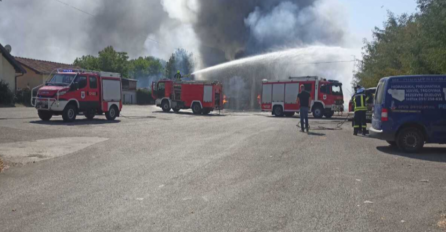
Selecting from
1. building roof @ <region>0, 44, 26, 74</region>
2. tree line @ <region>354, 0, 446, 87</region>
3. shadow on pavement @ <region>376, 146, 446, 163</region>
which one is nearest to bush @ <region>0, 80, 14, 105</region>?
building roof @ <region>0, 44, 26, 74</region>

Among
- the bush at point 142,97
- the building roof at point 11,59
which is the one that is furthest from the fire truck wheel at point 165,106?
the bush at point 142,97

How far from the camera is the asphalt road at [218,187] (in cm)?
535

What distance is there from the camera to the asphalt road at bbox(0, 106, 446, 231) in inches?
211

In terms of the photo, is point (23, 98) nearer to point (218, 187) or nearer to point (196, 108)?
point (196, 108)

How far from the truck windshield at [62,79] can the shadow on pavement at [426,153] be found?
13.9 metres

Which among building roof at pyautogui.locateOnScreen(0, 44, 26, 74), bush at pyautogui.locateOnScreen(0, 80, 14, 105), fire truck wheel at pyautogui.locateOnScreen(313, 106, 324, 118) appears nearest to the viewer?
fire truck wheel at pyautogui.locateOnScreen(313, 106, 324, 118)

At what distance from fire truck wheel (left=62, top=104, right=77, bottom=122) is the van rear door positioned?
13.3 m

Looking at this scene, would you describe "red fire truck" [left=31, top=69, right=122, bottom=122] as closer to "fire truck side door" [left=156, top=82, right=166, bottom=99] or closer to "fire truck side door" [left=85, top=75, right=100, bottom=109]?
"fire truck side door" [left=85, top=75, right=100, bottom=109]

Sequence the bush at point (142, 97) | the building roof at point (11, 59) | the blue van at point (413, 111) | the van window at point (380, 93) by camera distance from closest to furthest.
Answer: the blue van at point (413, 111) → the van window at point (380, 93) → the building roof at point (11, 59) → the bush at point (142, 97)

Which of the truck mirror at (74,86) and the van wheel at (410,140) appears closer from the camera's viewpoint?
the van wheel at (410,140)

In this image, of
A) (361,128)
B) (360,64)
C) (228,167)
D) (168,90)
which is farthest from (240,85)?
(228,167)

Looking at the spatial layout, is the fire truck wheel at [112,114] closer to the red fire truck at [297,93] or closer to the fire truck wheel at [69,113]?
the fire truck wheel at [69,113]

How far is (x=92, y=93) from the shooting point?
21.4 metres

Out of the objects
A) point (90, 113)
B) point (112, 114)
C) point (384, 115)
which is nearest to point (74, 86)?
point (90, 113)
